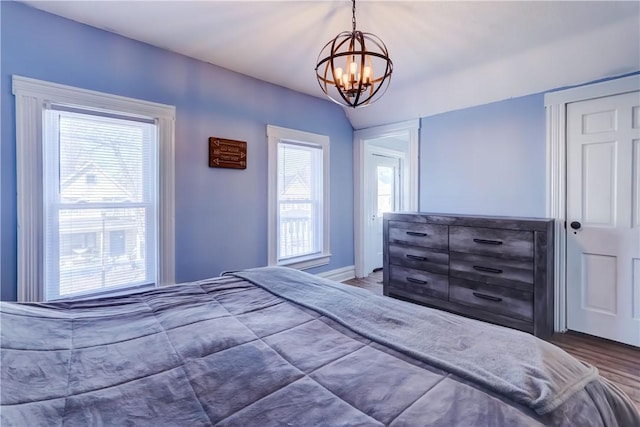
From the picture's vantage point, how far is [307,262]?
A: 13.2ft

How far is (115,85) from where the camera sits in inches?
99.7

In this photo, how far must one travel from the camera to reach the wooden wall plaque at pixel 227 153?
3092 millimetres

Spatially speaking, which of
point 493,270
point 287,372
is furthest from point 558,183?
point 287,372

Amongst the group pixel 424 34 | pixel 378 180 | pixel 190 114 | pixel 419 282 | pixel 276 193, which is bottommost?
pixel 419 282

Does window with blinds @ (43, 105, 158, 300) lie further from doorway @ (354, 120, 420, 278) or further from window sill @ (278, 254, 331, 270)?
doorway @ (354, 120, 420, 278)

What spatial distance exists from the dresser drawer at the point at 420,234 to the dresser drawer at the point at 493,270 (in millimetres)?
183

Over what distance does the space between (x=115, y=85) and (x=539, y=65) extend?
361 centimetres

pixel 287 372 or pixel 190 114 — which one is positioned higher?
pixel 190 114

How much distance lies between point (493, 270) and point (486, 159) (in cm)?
123

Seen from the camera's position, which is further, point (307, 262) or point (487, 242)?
point (307, 262)

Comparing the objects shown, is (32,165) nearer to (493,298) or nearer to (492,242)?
(492,242)

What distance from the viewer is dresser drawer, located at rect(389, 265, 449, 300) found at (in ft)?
10.8

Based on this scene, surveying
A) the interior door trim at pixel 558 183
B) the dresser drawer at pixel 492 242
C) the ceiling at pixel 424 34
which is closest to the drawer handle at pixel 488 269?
the dresser drawer at pixel 492 242

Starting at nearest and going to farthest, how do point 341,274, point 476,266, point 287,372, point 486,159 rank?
point 287,372
point 476,266
point 486,159
point 341,274
